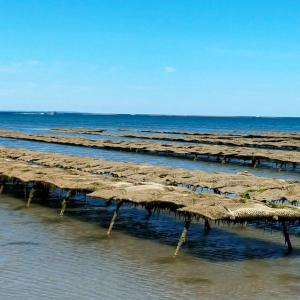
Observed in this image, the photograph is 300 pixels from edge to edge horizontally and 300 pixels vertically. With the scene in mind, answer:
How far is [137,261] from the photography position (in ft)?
55.8

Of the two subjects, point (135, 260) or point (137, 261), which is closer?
point (137, 261)

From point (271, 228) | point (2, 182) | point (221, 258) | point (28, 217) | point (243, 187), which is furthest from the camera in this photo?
point (2, 182)

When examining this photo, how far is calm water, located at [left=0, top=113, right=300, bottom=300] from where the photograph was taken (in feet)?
46.7

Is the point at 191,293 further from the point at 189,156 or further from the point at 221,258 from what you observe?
the point at 189,156

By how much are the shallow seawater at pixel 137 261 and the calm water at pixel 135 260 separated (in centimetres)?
3

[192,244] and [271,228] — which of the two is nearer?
[192,244]

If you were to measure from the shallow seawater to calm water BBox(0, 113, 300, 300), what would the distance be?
0.03 m

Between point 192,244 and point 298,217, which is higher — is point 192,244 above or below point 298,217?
below

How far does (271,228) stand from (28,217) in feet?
36.8

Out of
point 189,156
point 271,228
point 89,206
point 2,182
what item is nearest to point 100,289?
point 271,228

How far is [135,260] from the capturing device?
17109 millimetres

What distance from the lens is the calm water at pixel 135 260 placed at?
14.2 metres

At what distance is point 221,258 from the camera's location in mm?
17578

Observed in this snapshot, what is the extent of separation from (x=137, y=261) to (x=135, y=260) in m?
0.13
